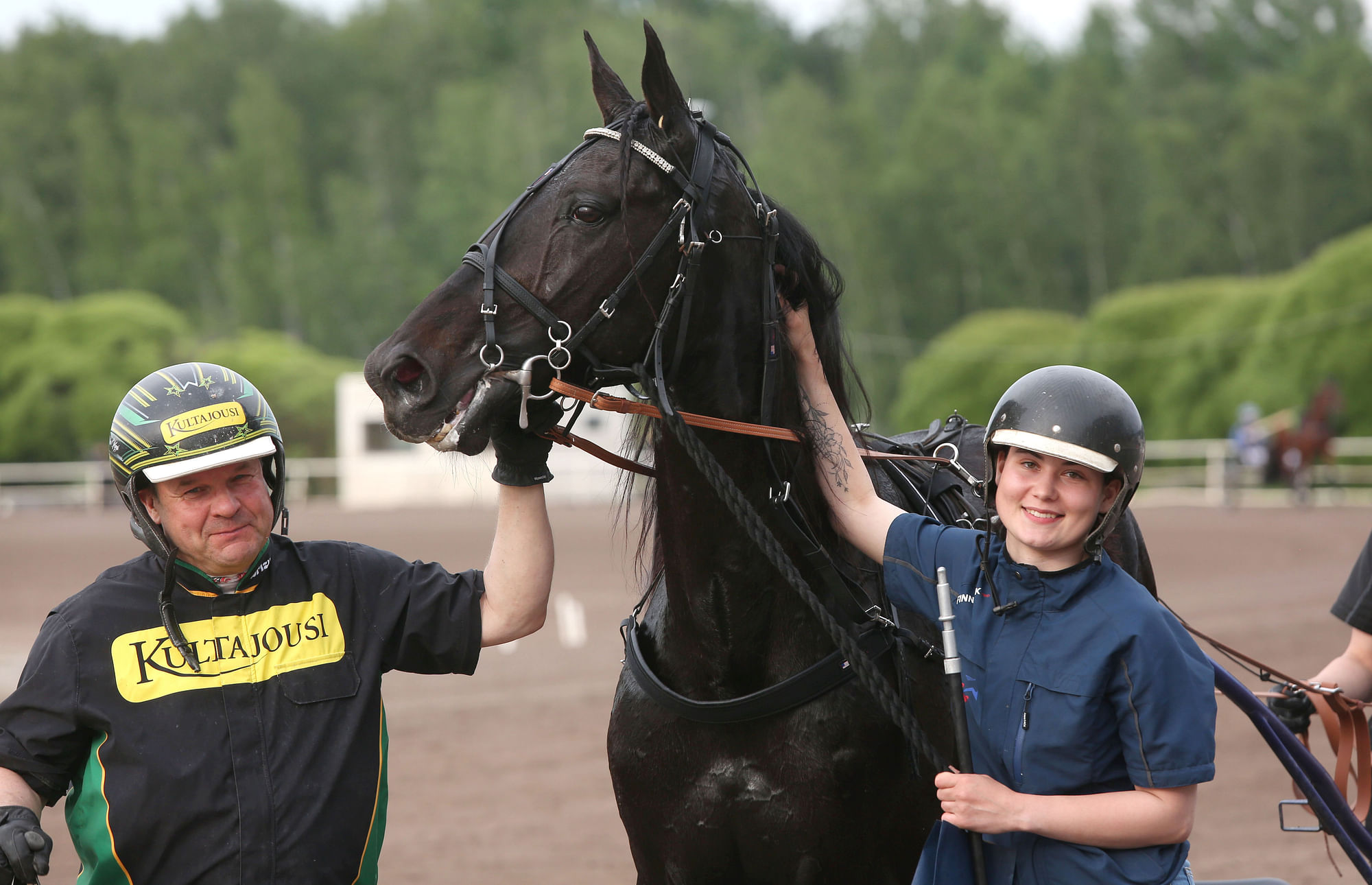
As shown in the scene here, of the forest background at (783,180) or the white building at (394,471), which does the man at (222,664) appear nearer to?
the white building at (394,471)

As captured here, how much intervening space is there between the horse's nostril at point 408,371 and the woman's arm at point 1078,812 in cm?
117

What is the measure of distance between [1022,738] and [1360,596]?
1.68 meters

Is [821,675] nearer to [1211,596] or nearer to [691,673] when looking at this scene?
[691,673]

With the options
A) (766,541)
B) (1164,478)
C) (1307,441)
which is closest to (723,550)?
(766,541)

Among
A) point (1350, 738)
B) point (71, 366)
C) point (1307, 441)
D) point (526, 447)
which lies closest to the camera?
point (526, 447)

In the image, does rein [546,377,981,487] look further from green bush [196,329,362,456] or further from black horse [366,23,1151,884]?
green bush [196,329,362,456]

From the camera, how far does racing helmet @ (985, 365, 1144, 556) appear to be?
234 cm

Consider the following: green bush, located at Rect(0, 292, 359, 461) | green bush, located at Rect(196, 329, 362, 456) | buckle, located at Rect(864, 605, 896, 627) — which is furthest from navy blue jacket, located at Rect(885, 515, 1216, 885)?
green bush, located at Rect(0, 292, 359, 461)

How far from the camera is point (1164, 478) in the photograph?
24.6 m

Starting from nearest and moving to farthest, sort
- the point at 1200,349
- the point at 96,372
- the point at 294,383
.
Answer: the point at 1200,349
the point at 96,372
the point at 294,383

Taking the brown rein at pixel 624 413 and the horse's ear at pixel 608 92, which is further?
the horse's ear at pixel 608 92

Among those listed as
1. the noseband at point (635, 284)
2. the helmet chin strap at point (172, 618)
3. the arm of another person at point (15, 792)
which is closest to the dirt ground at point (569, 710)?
the noseband at point (635, 284)

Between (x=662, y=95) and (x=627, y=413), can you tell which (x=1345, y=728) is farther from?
(x=662, y=95)

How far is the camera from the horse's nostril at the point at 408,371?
2.37 meters
